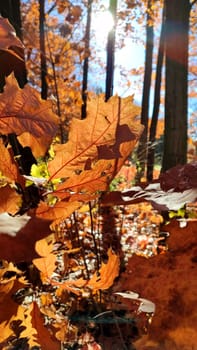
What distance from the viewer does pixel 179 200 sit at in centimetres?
33

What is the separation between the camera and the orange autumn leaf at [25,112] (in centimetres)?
35

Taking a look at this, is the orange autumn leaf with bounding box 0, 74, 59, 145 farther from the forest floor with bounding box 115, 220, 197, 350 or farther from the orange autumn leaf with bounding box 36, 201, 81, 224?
the forest floor with bounding box 115, 220, 197, 350

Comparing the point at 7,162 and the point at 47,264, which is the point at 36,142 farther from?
the point at 47,264

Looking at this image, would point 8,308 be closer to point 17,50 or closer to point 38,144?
point 38,144

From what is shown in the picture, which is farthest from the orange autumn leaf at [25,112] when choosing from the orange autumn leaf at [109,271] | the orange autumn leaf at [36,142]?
the orange autumn leaf at [109,271]

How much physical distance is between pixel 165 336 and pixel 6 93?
0.99 feet

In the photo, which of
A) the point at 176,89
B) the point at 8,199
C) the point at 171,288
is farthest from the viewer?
the point at 176,89

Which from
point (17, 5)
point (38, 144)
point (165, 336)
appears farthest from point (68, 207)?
point (17, 5)

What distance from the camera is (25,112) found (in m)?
0.35

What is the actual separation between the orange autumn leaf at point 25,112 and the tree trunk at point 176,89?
2518mm

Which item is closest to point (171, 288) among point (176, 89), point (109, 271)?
point (109, 271)

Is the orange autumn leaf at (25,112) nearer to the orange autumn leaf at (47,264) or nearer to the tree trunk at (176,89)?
the orange autumn leaf at (47,264)

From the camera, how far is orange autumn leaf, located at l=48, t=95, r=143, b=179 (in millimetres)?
373

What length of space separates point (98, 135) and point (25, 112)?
0.26ft
